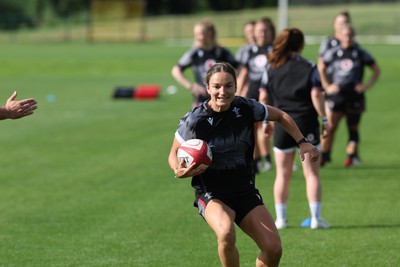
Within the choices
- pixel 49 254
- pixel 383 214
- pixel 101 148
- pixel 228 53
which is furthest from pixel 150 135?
pixel 49 254

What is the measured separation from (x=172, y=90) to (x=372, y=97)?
694cm

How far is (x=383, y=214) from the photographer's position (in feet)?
40.2

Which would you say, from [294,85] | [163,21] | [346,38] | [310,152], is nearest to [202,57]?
[346,38]

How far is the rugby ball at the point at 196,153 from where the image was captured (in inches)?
299

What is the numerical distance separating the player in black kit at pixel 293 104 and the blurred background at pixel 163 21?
178 feet

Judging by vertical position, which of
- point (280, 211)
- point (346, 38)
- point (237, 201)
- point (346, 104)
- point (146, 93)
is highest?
point (346, 38)

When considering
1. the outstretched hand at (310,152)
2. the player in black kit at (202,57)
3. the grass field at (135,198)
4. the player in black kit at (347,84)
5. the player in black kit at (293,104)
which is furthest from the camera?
the player in black kit at (347,84)

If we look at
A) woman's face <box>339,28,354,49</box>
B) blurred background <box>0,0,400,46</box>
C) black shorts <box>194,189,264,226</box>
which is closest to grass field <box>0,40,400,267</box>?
black shorts <box>194,189,264,226</box>

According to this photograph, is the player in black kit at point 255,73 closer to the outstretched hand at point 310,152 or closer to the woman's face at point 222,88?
the outstretched hand at point 310,152

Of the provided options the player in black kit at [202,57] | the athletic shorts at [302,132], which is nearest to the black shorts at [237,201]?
the athletic shorts at [302,132]

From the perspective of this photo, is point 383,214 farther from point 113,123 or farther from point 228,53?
point 113,123

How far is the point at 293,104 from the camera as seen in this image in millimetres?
11750

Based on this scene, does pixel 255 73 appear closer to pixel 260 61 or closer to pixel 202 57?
pixel 260 61

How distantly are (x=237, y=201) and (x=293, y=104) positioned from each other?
394 cm
